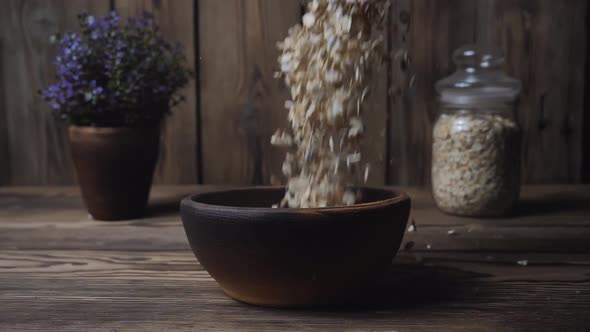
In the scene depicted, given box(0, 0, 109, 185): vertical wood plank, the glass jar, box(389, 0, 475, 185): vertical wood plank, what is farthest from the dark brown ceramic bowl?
box(0, 0, 109, 185): vertical wood plank

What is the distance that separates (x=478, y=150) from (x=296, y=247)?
0.43 meters

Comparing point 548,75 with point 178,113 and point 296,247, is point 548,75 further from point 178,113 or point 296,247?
point 296,247

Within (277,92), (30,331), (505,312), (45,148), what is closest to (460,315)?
(505,312)

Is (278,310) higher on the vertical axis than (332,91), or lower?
lower

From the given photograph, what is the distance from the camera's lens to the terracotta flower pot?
0.81 meters

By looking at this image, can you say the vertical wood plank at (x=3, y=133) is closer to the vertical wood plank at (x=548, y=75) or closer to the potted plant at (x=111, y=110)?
the potted plant at (x=111, y=110)

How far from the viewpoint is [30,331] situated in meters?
0.47

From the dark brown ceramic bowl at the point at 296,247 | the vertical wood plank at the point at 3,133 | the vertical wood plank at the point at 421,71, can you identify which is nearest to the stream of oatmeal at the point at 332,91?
the dark brown ceramic bowl at the point at 296,247

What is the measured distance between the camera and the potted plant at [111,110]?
0.82 metres

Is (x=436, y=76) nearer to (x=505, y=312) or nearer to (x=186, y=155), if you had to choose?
(x=186, y=155)

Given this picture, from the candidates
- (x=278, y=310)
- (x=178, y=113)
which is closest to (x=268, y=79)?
(x=178, y=113)

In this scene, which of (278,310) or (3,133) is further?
(3,133)

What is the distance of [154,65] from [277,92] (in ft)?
0.99

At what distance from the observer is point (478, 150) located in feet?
2.60
